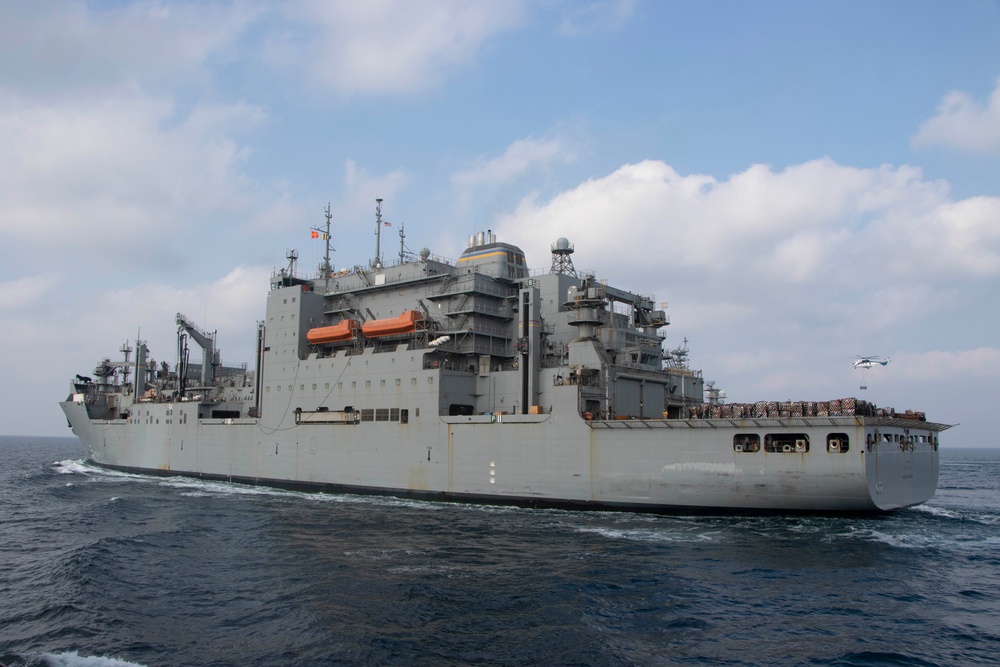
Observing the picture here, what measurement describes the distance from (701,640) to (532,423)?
53.9 feet

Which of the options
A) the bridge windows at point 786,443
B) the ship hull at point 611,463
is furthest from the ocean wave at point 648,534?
the bridge windows at point 786,443

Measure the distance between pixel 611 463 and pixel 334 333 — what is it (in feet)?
58.1

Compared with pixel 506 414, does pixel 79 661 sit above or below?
below

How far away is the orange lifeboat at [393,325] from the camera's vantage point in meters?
34.6

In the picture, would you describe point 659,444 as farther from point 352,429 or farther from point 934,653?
point 352,429

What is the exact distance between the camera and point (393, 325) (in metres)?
35.2

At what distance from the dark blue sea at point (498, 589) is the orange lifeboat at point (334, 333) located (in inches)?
441

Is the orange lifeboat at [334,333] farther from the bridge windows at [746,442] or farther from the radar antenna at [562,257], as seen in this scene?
the bridge windows at [746,442]

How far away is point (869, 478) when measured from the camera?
23.9 m

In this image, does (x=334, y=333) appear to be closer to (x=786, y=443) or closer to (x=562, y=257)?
(x=562, y=257)

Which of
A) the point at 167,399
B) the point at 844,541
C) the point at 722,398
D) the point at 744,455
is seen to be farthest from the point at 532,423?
the point at 167,399

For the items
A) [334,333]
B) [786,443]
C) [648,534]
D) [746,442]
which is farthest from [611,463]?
[334,333]

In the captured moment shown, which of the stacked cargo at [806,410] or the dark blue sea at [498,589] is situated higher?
the stacked cargo at [806,410]

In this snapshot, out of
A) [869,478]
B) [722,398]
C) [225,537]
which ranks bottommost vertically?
[225,537]
